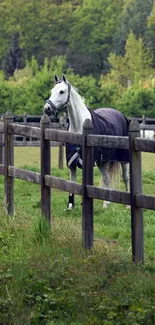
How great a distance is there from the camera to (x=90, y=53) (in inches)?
3910

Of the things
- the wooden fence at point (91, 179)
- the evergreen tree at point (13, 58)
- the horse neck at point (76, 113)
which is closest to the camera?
the wooden fence at point (91, 179)

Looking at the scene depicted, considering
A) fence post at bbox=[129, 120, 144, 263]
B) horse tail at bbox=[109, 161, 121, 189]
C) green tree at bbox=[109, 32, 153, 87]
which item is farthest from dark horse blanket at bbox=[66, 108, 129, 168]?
green tree at bbox=[109, 32, 153, 87]

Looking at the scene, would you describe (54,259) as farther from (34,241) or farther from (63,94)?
(63,94)

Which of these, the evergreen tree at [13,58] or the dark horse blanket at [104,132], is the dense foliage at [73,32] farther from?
the dark horse blanket at [104,132]

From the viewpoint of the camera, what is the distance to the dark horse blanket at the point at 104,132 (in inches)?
578

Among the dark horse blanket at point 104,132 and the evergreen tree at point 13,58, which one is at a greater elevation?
the evergreen tree at point 13,58

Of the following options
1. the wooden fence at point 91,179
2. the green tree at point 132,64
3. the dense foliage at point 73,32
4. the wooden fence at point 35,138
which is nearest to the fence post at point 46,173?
the wooden fence at point 91,179

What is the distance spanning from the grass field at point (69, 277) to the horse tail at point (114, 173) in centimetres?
331

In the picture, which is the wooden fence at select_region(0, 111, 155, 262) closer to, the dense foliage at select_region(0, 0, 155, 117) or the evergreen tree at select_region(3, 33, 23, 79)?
the dense foliage at select_region(0, 0, 155, 117)

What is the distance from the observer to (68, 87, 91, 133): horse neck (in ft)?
48.6

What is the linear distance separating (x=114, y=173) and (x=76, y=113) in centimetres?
129

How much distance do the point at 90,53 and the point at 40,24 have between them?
6375mm

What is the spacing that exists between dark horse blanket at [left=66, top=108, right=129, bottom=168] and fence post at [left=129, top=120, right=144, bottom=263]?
17.1ft

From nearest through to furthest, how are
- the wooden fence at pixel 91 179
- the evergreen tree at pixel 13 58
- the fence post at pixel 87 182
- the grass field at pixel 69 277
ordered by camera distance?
the grass field at pixel 69 277 < the wooden fence at pixel 91 179 < the fence post at pixel 87 182 < the evergreen tree at pixel 13 58
